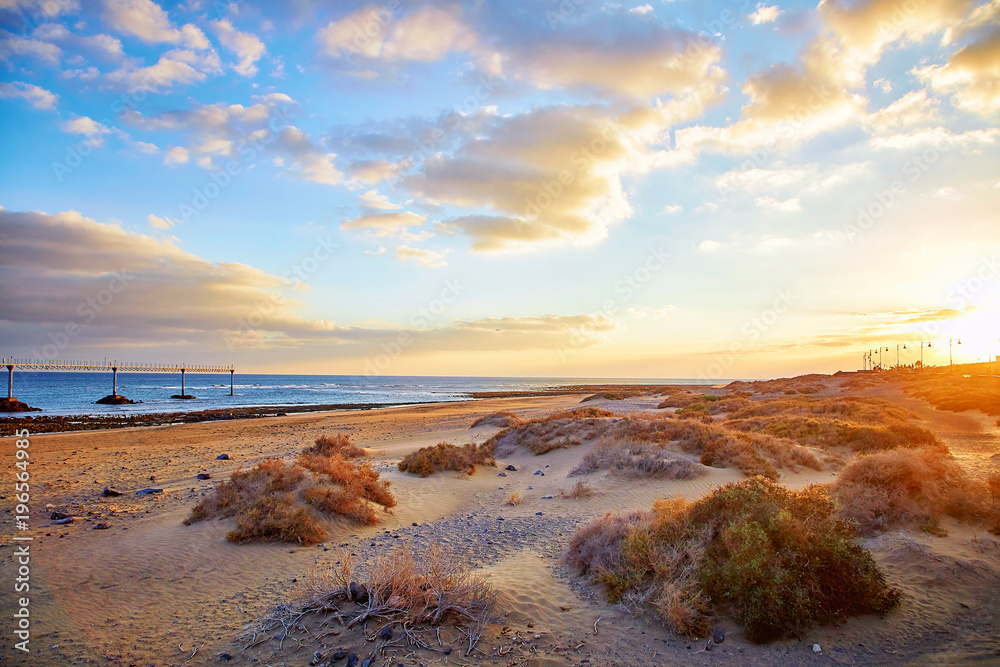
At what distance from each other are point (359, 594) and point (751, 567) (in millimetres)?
4813

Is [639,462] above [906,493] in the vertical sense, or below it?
below

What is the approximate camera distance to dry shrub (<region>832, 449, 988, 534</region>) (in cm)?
808

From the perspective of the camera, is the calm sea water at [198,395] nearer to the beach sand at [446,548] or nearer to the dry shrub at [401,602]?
the beach sand at [446,548]

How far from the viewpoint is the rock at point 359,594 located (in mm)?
5629

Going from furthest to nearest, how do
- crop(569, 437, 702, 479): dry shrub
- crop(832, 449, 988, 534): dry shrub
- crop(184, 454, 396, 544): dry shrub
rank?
crop(569, 437, 702, 479): dry shrub, crop(184, 454, 396, 544): dry shrub, crop(832, 449, 988, 534): dry shrub

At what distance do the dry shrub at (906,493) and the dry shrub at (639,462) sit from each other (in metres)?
4.55

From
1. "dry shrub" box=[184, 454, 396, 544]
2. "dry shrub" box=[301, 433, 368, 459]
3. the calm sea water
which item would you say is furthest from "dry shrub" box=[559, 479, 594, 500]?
the calm sea water

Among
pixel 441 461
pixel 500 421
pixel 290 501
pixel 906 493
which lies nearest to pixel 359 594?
pixel 290 501

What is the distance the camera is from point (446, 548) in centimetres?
887

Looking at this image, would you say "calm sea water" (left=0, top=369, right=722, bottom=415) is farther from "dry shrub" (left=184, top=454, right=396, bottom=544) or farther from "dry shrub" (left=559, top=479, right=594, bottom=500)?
"dry shrub" (left=559, top=479, right=594, bottom=500)

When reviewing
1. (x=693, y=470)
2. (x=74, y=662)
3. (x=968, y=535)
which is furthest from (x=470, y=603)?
(x=693, y=470)

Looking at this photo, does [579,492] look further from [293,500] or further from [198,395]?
[198,395]

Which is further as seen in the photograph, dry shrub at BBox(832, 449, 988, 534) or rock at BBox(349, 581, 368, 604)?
dry shrub at BBox(832, 449, 988, 534)

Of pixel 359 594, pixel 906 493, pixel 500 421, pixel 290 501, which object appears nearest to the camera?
pixel 359 594
